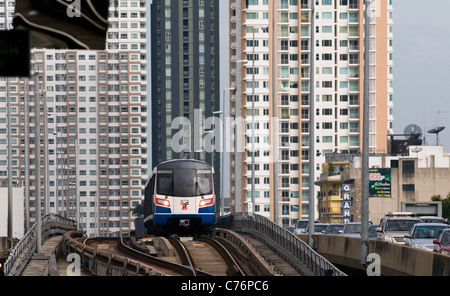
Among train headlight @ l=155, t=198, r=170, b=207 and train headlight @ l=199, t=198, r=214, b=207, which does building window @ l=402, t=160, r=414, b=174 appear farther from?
train headlight @ l=155, t=198, r=170, b=207

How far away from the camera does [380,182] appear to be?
12481 cm

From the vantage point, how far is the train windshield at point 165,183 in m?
50.8

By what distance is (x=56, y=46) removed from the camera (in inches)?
469

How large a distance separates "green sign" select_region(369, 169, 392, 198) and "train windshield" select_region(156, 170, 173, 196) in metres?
76.0

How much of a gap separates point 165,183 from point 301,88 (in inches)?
5571

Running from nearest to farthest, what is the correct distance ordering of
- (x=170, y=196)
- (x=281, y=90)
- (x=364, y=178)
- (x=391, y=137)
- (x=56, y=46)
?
1. (x=56, y=46)
2. (x=364, y=178)
3. (x=170, y=196)
4. (x=391, y=137)
5. (x=281, y=90)

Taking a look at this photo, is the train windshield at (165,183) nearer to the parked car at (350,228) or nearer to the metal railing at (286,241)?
the metal railing at (286,241)

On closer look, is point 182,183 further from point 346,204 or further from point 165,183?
point 346,204

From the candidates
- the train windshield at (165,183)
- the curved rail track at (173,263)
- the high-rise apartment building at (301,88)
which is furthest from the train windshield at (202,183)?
the high-rise apartment building at (301,88)

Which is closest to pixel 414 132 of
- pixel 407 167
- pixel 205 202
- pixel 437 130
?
pixel 437 130

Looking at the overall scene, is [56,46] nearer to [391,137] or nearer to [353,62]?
[391,137]

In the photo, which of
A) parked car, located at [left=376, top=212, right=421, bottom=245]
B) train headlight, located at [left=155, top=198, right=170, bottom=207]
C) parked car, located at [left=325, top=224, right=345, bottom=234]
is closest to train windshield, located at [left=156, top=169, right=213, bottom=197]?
train headlight, located at [left=155, top=198, right=170, bottom=207]
